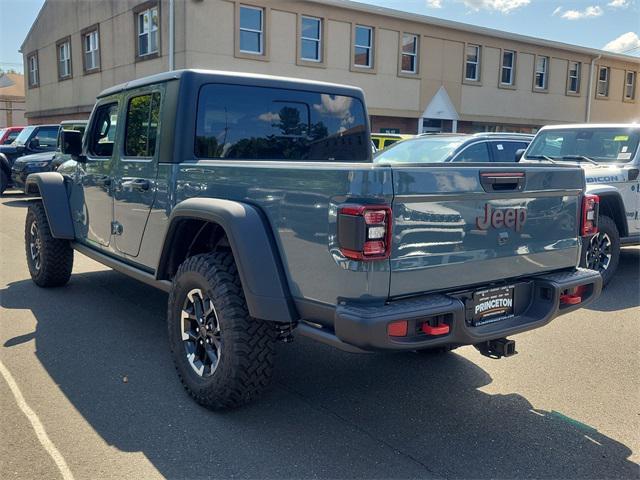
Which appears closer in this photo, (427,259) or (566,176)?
(427,259)

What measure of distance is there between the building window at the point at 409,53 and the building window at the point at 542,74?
720 centimetres

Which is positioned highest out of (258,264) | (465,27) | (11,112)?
(465,27)

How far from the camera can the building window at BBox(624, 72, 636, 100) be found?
3158 cm

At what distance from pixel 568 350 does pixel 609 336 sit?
0.63m

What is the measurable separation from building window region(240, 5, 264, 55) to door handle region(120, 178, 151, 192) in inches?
626

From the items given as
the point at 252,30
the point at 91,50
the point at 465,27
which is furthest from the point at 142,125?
the point at 91,50

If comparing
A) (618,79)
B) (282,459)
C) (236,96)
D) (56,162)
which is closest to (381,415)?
(282,459)

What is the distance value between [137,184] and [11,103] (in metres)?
48.6

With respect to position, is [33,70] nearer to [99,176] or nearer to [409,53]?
[409,53]

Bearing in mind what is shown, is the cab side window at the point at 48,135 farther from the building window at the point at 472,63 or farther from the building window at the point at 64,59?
the building window at the point at 472,63

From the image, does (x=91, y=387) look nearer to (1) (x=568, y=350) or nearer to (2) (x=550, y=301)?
(2) (x=550, y=301)

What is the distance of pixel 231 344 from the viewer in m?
3.31

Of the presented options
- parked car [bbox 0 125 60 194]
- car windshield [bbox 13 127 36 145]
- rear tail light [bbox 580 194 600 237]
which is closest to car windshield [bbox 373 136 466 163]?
rear tail light [bbox 580 194 600 237]

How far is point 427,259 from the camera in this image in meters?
2.98
